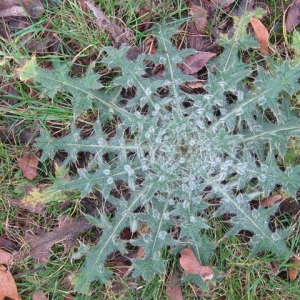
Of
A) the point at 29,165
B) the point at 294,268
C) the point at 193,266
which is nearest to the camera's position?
the point at 193,266

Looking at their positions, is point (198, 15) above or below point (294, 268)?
above

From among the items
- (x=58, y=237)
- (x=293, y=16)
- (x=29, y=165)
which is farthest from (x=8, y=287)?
(x=293, y=16)

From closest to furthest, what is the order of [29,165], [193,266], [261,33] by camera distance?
[193,266], [261,33], [29,165]

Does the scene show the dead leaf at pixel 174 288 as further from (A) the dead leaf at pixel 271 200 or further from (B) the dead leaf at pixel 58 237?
(A) the dead leaf at pixel 271 200

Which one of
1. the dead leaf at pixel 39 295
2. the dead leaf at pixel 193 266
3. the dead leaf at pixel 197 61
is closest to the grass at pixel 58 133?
the dead leaf at pixel 39 295

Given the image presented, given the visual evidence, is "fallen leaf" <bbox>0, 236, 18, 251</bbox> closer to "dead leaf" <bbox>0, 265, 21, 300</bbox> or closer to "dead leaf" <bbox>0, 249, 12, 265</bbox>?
"dead leaf" <bbox>0, 249, 12, 265</bbox>

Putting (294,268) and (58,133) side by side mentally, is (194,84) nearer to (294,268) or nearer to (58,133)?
(58,133)
